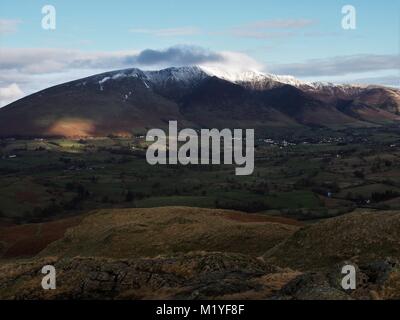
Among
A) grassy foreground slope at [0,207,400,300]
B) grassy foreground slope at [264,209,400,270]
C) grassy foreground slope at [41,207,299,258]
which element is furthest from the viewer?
grassy foreground slope at [41,207,299,258]

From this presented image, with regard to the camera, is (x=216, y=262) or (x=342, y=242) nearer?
(x=216, y=262)

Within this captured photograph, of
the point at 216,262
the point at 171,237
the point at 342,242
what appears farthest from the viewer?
the point at 171,237

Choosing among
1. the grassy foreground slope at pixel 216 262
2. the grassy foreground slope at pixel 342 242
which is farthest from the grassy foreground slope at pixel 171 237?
the grassy foreground slope at pixel 342 242

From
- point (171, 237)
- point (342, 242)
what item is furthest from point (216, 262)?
point (171, 237)

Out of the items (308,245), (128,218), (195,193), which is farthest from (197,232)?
(195,193)

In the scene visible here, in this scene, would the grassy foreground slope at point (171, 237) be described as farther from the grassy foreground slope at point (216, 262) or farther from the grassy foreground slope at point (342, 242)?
the grassy foreground slope at point (342, 242)

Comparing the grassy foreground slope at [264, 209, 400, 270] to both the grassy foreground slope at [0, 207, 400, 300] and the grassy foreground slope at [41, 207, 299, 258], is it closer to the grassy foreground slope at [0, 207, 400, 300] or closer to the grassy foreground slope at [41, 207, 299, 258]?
the grassy foreground slope at [0, 207, 400, 300]

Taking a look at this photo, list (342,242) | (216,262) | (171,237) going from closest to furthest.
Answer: (216,262) < (342,242) < (171,237)

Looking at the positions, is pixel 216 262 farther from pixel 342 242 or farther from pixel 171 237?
pixel 171 237

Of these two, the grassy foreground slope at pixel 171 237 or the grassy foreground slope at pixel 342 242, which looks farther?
the grassy foreground slope at pixel 171 237

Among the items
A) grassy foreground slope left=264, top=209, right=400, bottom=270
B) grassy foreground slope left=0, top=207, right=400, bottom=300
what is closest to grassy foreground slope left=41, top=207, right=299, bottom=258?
grassy foreground slope left=0, top=207, right=400, bottom=300
